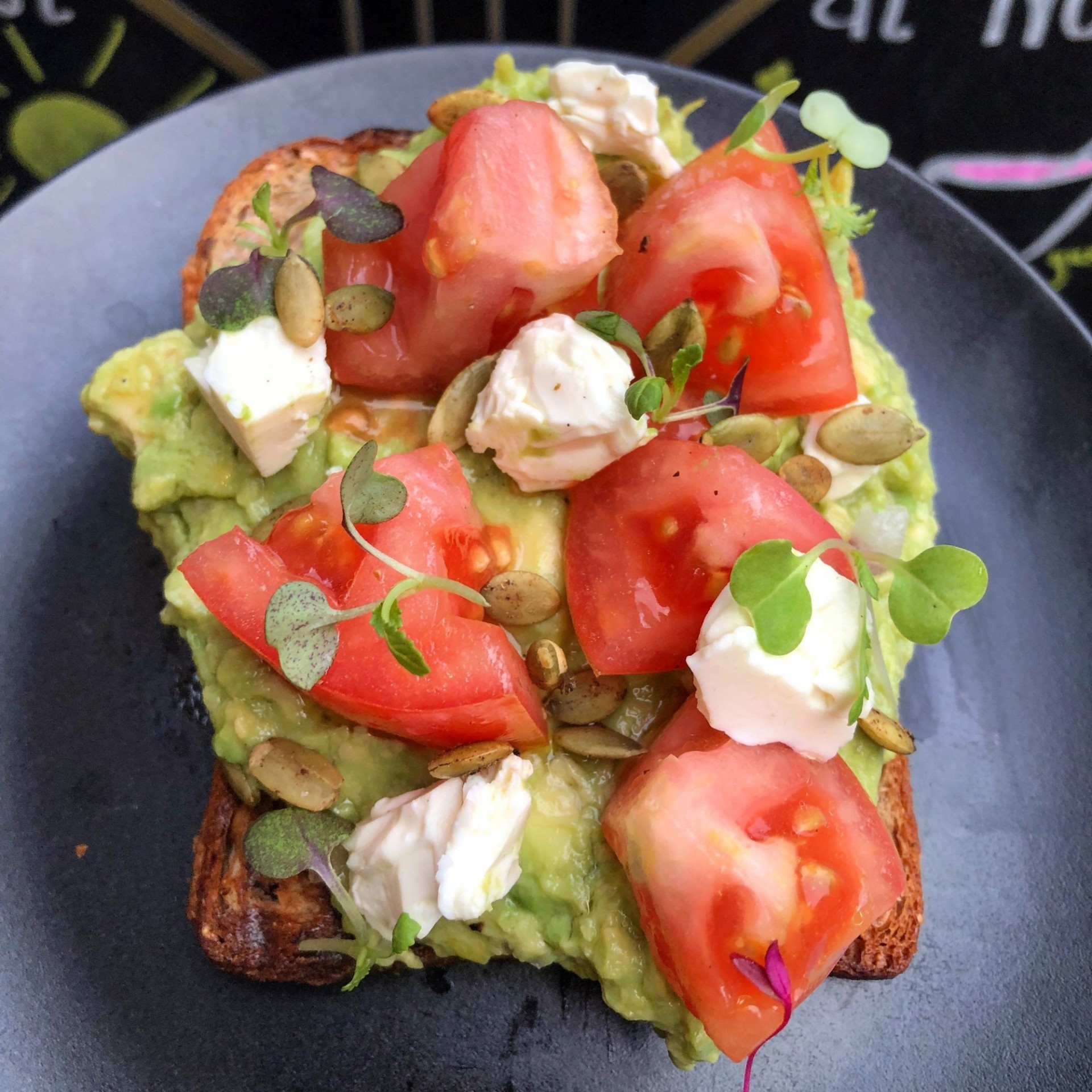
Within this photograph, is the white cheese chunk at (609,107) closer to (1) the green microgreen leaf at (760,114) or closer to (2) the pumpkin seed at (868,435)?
(1) the green microgreen leaf at (760,114)

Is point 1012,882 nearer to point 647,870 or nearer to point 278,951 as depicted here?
point 647,870

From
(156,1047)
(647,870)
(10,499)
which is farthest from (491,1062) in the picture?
(10,499)

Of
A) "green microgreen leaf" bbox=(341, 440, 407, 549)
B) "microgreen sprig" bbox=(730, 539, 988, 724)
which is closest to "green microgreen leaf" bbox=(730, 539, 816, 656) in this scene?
"microgreen sprig" bbox=(730, 539, 988, 724)

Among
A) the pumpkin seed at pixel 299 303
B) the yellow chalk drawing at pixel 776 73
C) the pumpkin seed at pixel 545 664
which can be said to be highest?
the pumpkin seed at pixel 299 303

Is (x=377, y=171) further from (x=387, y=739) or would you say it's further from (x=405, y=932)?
(x=405, y=932)

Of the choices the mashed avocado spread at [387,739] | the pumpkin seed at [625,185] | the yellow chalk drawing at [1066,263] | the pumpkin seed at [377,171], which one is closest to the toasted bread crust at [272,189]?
the pumpkin seed at [377,171]

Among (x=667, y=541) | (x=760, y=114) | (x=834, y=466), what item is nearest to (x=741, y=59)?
(x=760, y=114)
